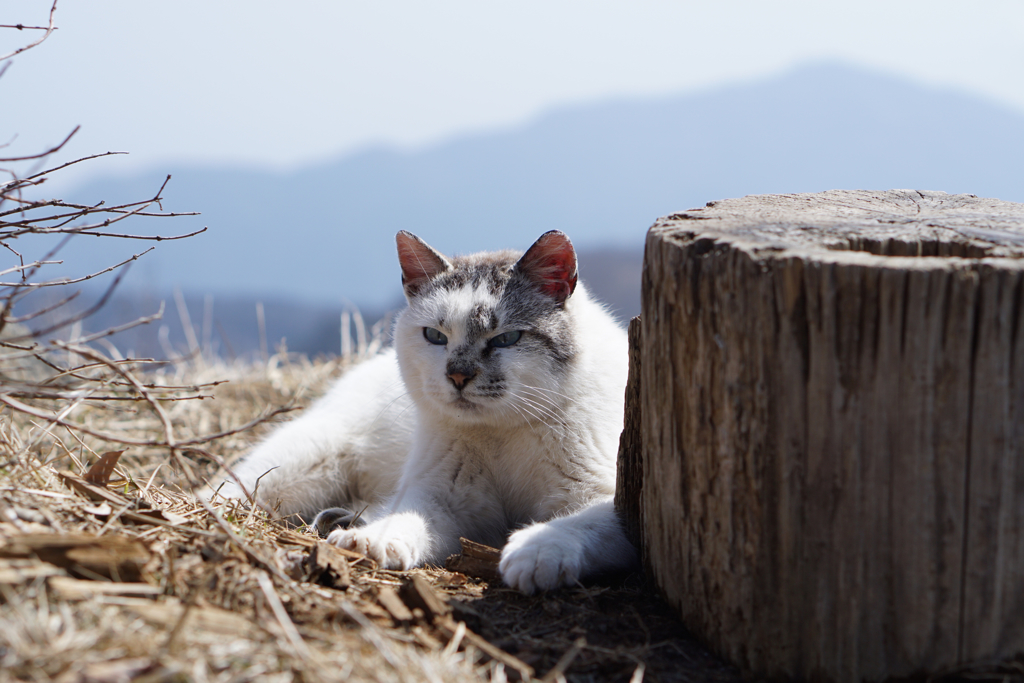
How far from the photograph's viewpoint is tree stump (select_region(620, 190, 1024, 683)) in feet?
4.95

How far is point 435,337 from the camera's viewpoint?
9.64 feet

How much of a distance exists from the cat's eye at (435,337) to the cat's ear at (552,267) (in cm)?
42

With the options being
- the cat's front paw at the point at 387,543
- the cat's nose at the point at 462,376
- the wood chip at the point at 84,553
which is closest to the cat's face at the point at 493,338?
the cat's nose at the point at 462,376

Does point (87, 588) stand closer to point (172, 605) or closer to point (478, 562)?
point (172, 605)

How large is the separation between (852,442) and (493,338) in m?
1.51

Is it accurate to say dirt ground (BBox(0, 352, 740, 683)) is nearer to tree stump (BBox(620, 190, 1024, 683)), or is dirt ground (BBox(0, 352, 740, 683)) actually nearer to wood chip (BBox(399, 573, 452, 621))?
wood chip (BBox(399, 573, 452, 621))

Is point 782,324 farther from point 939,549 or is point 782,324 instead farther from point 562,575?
point 562,575

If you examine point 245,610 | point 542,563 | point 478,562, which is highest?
point 245,610

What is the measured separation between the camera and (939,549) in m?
1.56

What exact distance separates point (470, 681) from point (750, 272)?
3.58 ft

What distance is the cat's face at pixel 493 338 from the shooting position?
2684 mm

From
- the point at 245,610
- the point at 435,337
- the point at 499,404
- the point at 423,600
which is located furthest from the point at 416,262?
the point at 245,610

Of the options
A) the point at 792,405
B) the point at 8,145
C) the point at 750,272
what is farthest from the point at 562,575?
the point at 8,145

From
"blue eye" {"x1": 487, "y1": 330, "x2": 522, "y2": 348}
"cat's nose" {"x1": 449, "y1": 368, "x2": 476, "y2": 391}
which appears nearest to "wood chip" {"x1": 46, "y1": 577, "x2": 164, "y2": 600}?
"cat's nose" {"x1": 449, "y1": 368, "x2": 476, "y2": 391}
